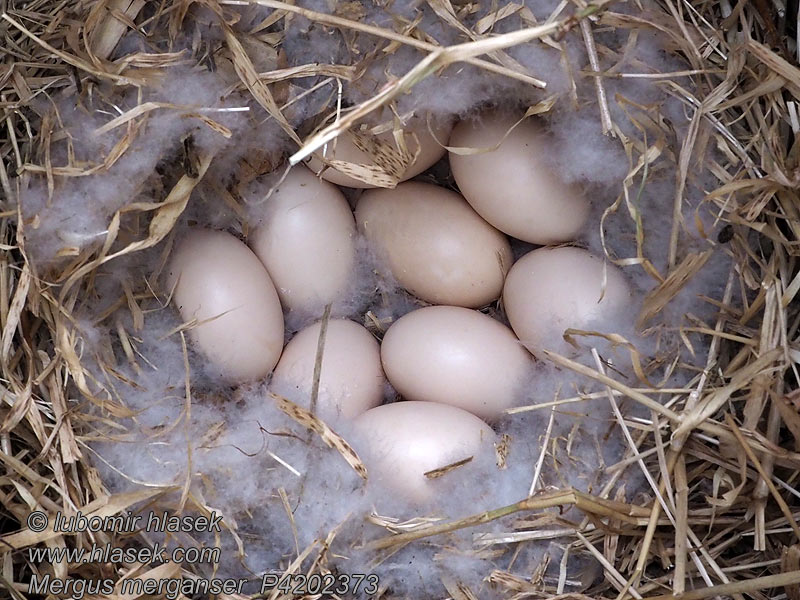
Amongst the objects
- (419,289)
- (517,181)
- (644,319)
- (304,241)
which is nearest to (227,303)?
(304,241)

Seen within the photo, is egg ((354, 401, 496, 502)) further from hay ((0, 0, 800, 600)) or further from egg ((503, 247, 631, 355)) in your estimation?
egg ((503, 247, 631, 355))

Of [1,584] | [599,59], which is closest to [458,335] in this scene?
[599,59]

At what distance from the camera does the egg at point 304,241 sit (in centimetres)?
126

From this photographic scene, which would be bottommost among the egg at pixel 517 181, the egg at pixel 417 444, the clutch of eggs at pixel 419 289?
the egg at pixel 417 444

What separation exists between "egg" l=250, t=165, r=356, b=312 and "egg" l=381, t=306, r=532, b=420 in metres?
0.14

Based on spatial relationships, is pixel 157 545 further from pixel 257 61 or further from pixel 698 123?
pixel 698 123

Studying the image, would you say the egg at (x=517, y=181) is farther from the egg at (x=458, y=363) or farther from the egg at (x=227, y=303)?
the egg at (x=227, y=303)

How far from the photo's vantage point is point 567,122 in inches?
45.8

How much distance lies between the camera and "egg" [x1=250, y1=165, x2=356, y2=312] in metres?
1.26

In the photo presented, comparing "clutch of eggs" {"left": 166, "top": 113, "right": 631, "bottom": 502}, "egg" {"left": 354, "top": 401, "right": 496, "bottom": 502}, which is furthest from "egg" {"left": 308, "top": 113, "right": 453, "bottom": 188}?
"egg" {"left": 354, "top": 401, "right": 496, "bottom": 502}

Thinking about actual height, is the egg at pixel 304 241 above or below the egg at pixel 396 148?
below

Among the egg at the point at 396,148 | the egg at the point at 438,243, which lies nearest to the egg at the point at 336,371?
the egg at the point at 438,243

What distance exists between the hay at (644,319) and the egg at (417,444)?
5 centimetres

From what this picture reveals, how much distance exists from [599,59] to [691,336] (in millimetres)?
402
